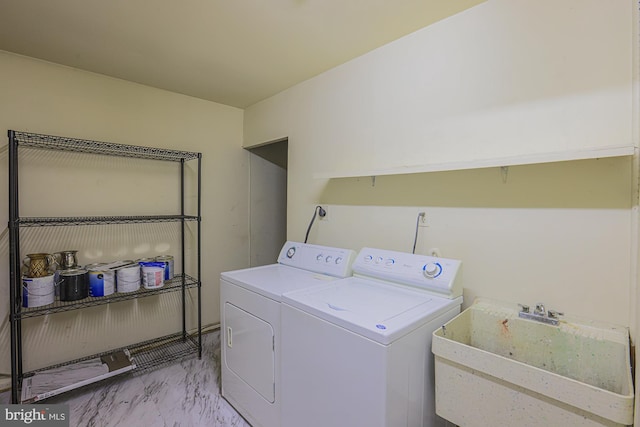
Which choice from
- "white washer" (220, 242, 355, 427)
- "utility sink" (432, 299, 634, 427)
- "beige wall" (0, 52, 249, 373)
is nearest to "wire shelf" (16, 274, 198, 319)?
Result: "beige wall" (0, 52, 249, 373)

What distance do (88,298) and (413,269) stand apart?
2.25 metres

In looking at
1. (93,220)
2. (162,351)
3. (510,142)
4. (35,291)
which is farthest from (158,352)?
(510,142)

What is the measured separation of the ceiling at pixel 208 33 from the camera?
149cm

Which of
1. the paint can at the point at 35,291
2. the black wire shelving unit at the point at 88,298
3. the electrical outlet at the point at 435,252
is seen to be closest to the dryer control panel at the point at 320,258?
the electrical outlet at the point at 435,252

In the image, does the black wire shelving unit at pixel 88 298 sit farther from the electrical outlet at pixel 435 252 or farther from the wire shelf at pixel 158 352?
the electrical outlet at pixel 435 252

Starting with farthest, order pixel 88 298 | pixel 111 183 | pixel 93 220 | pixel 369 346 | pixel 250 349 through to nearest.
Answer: pixel 111 183
pixel 88 298
pixel 93 220
pixel 250 349
pixel 369 346

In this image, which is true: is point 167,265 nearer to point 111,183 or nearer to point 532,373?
point 111,183

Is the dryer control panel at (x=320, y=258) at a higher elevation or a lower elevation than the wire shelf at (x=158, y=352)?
higher

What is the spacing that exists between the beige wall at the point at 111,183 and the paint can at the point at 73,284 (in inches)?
12.2

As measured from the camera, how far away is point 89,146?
86.4 inches

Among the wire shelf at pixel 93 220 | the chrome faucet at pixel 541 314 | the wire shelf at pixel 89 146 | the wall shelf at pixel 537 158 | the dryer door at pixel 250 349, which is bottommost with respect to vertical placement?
the dryer door at pixel 250 349

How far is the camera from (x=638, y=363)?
0.82 m

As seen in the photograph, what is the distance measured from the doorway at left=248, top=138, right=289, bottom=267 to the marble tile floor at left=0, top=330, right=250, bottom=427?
4.24 feet

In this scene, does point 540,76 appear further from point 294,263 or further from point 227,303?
point 227,303
